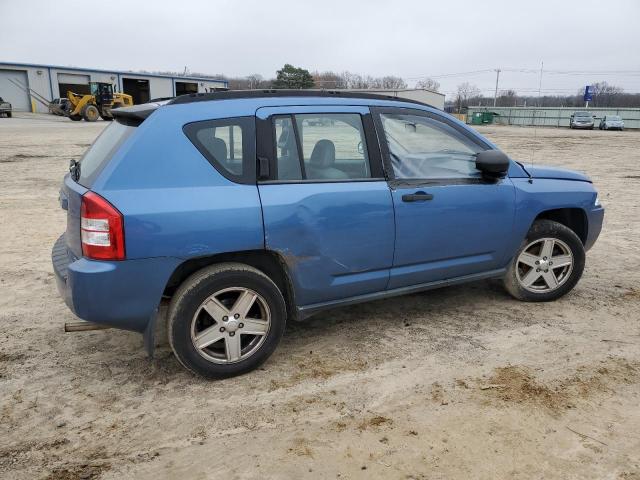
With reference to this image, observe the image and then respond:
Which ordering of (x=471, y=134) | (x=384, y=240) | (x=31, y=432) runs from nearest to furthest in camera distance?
(x=31, y=432) < (x=384, y=240) < (x=471, y=134)

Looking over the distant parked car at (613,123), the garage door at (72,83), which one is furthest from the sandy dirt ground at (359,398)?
the garage door at (72,83)

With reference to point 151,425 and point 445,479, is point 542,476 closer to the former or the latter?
point 445,479

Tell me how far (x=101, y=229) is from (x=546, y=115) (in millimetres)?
62827

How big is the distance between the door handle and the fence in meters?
54.2

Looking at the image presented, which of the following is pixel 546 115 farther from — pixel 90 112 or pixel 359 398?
pixel 359 398

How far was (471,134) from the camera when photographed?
14.1 feet

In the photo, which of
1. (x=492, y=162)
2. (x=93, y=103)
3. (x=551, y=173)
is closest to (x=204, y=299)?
(x=492, y=162)

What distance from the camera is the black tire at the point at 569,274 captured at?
14.9ft

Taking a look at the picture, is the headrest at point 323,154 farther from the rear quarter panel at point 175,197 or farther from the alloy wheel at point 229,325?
the alloy wheel at point 229,325

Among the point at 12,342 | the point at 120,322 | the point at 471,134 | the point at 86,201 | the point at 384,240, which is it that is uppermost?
the point at 471,134

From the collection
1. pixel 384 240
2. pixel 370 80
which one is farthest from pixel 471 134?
pixel 370 80

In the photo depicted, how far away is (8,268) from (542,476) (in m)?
5.47

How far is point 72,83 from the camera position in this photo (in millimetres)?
56062

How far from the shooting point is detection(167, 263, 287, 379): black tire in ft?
10.5
